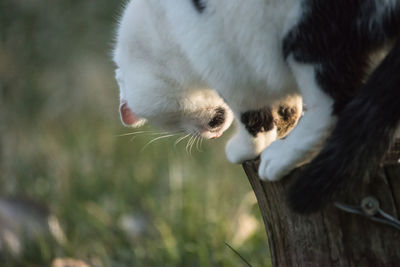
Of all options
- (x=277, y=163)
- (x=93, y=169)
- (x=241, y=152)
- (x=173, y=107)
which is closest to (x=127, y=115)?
(x=173, y=107)

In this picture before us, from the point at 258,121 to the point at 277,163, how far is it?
13.3 inches

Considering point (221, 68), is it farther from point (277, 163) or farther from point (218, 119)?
point (218, 119)

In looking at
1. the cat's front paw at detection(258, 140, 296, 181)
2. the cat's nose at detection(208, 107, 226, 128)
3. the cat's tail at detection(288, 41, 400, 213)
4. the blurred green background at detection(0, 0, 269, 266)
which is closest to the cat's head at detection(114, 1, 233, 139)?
the cat's nose at detection(208, 107, 226, 128)

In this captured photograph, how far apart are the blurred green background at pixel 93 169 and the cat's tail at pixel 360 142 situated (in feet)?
4.68

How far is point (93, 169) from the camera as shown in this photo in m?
3.87

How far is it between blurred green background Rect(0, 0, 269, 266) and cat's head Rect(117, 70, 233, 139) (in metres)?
0.95

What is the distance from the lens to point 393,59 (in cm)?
116

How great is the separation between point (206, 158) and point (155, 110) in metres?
2.31

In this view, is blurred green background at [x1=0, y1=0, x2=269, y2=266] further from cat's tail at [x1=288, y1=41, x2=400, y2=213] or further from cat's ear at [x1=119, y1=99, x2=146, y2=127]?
cat's tail at [x1=288, y1=41, x2=400, y2=213]

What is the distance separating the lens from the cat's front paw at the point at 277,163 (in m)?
1.29

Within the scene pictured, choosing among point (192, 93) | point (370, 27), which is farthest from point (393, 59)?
point (192, 93)

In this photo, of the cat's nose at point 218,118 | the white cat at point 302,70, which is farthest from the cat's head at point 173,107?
the white cat at point 302,70

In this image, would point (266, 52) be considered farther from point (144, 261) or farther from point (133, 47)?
point (144, 261)

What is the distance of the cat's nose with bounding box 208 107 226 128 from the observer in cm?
182
